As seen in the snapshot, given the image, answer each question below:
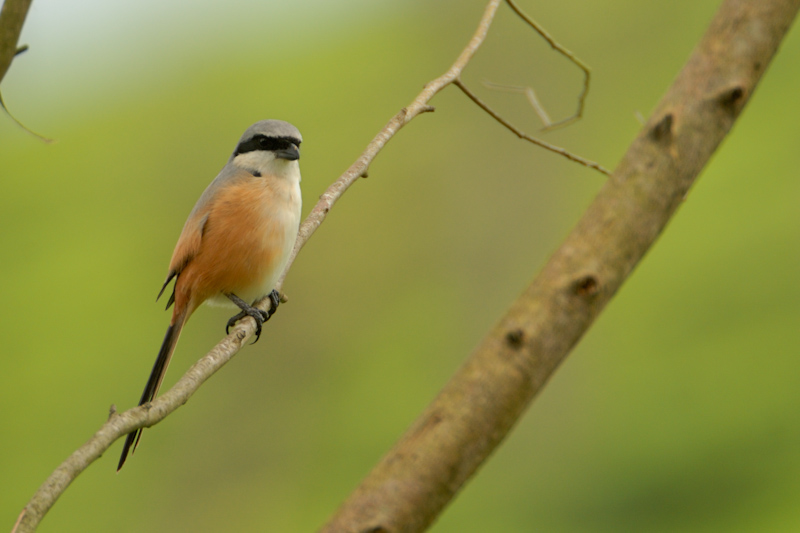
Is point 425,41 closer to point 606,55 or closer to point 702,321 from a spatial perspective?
point 606,55

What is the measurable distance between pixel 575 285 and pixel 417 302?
1018 centimetres

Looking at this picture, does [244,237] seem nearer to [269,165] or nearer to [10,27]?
[269,165]

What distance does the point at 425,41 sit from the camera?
1221 cm

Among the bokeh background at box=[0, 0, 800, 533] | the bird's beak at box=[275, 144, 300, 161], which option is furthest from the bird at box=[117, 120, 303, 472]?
the bokeh background at box=[0, 0, 800, 533]

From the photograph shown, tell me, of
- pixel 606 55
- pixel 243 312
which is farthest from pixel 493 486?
pixel 243 312

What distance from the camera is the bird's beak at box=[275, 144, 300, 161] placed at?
7.98ft

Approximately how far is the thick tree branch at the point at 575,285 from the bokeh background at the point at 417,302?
23.8ft

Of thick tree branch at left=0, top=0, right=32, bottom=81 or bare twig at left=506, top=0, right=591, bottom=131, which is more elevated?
bare twig at left=506, top=0, right=591, bottom=131

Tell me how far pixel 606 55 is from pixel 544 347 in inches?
444

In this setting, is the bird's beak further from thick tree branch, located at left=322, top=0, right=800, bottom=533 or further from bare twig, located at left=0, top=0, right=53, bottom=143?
thick tree branch, located at left=322, top=0, right=800, bottom=533

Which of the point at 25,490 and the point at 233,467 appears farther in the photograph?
the point at 233,467

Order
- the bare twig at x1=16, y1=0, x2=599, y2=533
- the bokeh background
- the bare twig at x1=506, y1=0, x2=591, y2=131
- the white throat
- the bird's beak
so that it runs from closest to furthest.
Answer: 1. the bare twig at x1=16, y1=0, x2=599, y2=533
2. the bare twig at x1=506, y1=0, x2=591, y2=131
3. the bird's beak
4. the white throat
5. the bokeh background

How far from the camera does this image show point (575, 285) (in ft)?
2.90

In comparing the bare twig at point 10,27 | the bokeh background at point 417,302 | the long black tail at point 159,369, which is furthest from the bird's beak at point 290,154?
the bokeh background at point 417,302
